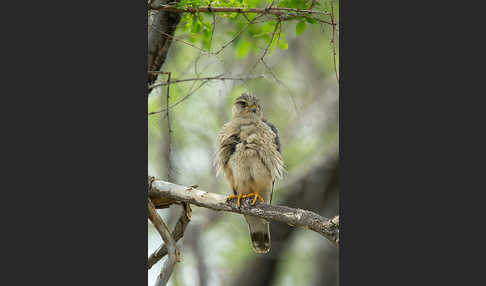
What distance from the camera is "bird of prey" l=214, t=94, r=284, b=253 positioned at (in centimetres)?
412

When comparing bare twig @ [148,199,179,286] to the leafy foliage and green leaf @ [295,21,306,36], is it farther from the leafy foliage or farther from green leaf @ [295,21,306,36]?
green leaf @ [295,21,306,36]

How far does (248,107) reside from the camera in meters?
4.43

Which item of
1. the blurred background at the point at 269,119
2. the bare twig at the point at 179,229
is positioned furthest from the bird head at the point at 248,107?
the bare twig at the point at 179,229

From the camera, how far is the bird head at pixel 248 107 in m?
4.40

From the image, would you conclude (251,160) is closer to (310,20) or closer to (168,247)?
(168,247)

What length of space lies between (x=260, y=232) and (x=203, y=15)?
1995 mm

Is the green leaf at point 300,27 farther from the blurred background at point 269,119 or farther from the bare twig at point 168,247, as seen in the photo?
the bare twig at point 168,247

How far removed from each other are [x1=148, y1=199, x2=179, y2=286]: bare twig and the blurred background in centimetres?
9

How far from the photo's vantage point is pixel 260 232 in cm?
398

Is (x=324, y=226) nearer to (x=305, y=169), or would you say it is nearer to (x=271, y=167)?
(x=271, y=167)

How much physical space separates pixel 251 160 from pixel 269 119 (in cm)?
80

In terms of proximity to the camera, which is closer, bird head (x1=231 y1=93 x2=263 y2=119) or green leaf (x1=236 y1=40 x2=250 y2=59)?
green leaf (x1=236 y1=40 x2=250 y2=59)

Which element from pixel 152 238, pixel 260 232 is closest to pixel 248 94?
pixel 260 232

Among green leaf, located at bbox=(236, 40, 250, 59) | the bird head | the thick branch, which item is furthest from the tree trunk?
the thick branch
